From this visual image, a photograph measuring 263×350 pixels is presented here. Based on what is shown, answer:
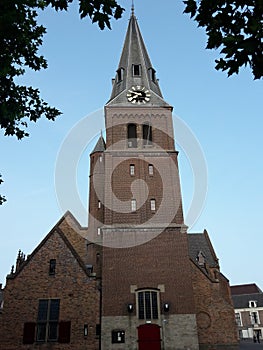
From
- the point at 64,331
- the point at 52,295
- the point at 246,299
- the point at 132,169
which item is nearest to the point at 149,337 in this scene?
the point at 64,331

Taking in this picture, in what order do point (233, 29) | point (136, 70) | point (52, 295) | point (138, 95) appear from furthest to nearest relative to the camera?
point (136, 70) → point (138, 95) → point (52, 295) → point (233, 29)

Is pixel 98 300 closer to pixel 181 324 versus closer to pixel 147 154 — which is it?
pixel 181 324

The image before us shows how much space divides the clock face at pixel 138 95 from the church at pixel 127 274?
132 millimetres

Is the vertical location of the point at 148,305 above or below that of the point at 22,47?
below

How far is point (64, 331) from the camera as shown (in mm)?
21406

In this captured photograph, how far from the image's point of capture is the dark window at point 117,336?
843 inches

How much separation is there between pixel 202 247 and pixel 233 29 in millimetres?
32836

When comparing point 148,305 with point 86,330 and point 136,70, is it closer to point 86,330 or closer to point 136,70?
point 86,330

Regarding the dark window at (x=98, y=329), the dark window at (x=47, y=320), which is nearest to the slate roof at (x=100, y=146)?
the dark window at (x=47, y=320)

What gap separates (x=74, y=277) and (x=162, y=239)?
21.6ft

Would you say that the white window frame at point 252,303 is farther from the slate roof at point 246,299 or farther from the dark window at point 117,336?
the dark window at point 117,336

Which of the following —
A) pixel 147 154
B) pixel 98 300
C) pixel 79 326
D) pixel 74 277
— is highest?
pixel 147 154

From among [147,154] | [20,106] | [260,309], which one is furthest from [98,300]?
[260,309]

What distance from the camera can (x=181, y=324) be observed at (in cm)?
2198
